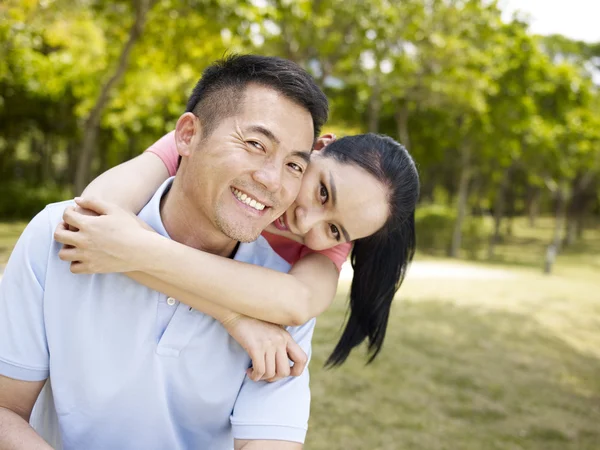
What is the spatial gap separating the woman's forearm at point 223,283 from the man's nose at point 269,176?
281 mm

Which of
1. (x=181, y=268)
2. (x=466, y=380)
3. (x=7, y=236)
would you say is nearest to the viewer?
(x=181, y=268)

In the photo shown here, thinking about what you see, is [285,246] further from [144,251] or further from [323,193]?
[144,251]

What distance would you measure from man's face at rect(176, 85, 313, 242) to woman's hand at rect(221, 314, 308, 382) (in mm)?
280

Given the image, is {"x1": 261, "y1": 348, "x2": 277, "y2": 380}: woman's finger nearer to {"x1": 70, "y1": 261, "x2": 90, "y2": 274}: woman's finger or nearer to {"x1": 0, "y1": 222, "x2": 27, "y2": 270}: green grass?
{"x1": 70, "y1": 261, "x2": 90, "y2": 274}: woman's finger

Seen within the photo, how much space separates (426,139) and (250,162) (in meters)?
25.5

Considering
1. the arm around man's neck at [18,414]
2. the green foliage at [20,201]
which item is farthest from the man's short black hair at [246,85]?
the green foliage at [20,201]

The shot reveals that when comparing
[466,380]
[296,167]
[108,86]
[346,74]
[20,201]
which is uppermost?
[346,74]

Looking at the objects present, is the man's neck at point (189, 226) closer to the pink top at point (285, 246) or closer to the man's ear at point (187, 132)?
the man's ear at point (187, 132)

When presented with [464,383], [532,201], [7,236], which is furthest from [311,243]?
[532,201]

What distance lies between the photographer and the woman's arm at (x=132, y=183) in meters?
2.05

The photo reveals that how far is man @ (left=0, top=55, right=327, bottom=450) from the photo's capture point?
188 cm

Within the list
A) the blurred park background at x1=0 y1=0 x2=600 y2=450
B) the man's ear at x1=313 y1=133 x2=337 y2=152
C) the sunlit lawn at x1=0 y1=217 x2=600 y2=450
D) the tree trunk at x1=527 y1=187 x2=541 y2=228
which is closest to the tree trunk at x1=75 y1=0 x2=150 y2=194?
the blurred park background at x1=0 y1=0 x2=600 y2=450

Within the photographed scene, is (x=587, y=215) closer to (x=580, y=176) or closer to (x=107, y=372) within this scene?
(x=580, y=176)

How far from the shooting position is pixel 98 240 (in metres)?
1.77
